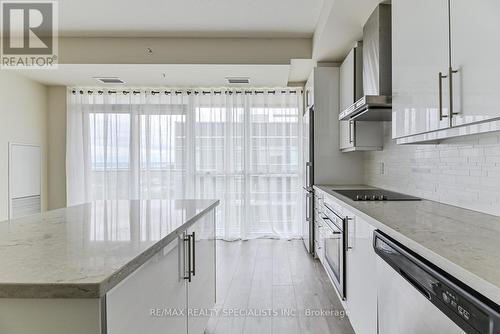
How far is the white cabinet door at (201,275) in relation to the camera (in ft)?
5.96

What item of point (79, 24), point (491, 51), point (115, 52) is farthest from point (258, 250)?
point (491, 51)

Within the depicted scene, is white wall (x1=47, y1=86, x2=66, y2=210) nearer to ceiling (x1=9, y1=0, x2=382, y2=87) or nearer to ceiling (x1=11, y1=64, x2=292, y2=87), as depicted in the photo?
ceiling (x1=11, y1=64, x2=292, y2=87)

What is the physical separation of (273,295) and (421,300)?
210 cm

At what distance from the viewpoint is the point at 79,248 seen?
1158mm

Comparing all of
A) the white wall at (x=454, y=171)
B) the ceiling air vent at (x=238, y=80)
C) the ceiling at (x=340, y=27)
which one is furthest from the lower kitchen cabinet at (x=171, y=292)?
the ceiling air vent at (x=238, y=80)

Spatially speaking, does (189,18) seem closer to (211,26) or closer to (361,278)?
(211,26)

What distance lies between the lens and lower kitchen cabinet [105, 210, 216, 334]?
991 millimetres

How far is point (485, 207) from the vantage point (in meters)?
1.77

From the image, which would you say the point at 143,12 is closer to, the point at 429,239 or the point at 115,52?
the point at 115,52

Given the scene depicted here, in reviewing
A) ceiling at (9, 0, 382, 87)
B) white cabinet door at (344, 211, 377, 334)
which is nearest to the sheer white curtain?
ceiling at (9, 0, 382, 87)

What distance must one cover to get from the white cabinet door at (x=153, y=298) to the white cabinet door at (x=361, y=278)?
0.95 meters

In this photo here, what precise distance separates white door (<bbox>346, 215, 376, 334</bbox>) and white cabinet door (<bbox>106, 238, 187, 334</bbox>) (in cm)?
95

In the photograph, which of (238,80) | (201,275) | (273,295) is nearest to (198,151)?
(238,80)

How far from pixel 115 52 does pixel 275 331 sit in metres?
3.60
